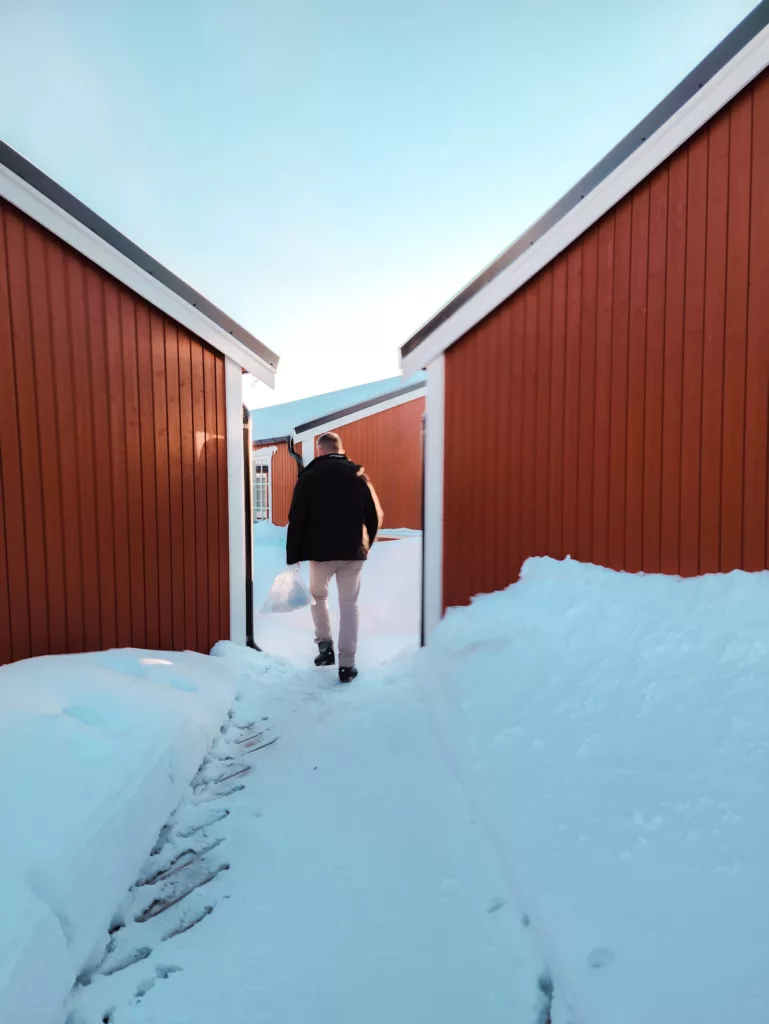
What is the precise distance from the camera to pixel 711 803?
5.49 ft

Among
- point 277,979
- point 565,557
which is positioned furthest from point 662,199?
point 277,979

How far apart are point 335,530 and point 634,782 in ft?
8.56

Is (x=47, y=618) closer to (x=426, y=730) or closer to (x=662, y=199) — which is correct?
(x=426, y=730)

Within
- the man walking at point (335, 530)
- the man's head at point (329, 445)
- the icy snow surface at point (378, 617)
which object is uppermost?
the man's head at point (329, 445)

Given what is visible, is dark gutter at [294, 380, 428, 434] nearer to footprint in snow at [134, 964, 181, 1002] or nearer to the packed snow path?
the packed snow path

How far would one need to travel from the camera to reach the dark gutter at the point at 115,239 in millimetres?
3160

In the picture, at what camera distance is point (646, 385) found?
10.1ft

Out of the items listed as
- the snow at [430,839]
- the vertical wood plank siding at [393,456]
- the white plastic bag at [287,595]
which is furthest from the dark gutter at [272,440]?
the snow at [430,839]

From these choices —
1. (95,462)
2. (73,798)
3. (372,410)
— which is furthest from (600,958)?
(372,410)

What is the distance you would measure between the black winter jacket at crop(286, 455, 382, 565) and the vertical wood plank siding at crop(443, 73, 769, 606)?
3.05ft

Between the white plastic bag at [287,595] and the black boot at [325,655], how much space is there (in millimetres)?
956

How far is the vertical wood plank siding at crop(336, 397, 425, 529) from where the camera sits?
41.1 feet

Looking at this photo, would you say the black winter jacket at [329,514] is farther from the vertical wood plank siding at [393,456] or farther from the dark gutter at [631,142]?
the vertical wood plank siding at [393,456]

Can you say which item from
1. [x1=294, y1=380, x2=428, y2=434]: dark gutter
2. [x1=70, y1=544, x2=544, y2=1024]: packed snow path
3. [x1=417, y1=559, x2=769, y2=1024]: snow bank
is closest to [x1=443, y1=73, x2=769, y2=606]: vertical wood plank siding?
[x1=417, y1=559, x2=769, y2=1024]: snow bank
